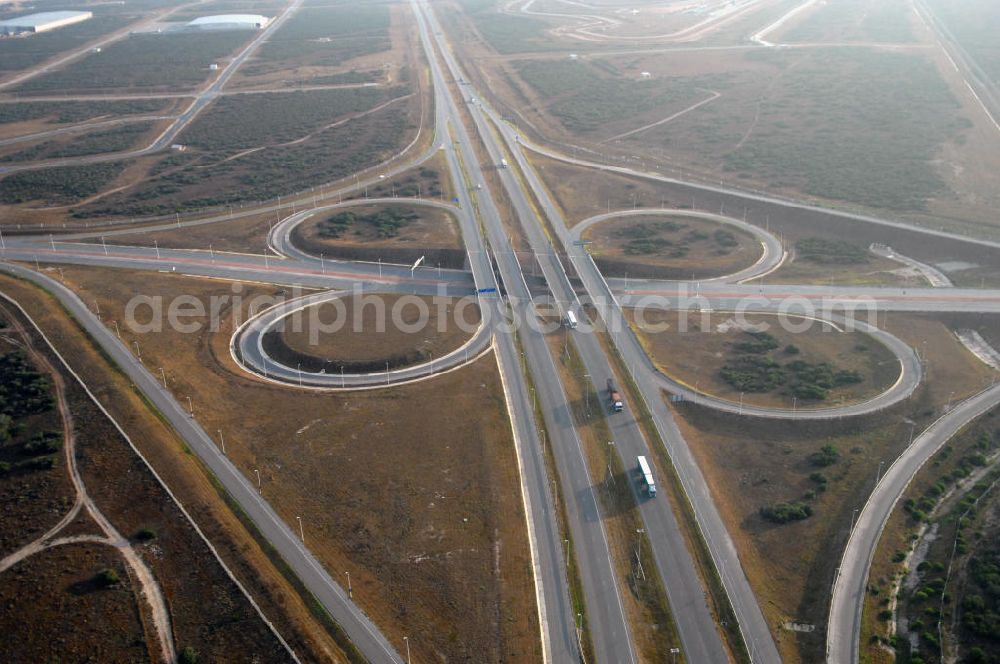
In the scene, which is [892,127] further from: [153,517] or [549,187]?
[153,517]

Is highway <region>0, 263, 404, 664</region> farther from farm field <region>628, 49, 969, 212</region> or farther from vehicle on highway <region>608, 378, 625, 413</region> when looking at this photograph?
farm field <region>628, 49, 969, 212</region>

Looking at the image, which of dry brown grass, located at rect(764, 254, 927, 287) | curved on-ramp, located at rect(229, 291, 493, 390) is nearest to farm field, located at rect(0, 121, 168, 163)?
curved on-ramp, located at rect(229, 291, 493, 390)

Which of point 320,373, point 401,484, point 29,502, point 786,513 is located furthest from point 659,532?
point 29,502

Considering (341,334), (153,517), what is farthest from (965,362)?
(153,517)

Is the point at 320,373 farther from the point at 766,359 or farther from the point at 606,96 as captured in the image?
the point at 606,96

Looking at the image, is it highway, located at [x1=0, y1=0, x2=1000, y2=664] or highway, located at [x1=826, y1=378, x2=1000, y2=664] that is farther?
highway, located at [x1=0, y1=0, x2=1000, y2=664]

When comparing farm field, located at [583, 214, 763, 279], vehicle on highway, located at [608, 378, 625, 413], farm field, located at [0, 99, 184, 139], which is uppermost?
farm field, located at [0, 99, 184, 139]
